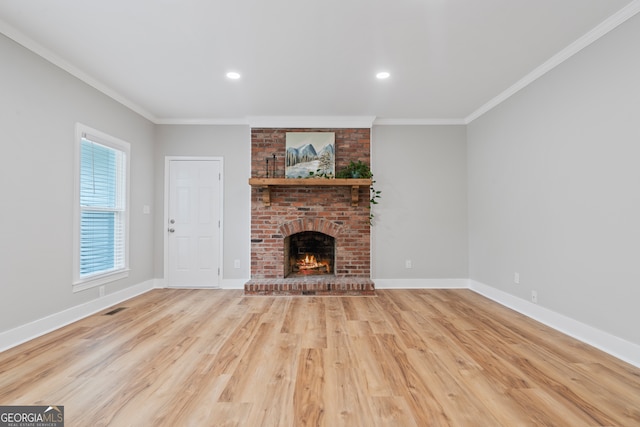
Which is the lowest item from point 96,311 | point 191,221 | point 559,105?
point 96,311

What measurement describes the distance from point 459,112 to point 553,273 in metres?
2.53

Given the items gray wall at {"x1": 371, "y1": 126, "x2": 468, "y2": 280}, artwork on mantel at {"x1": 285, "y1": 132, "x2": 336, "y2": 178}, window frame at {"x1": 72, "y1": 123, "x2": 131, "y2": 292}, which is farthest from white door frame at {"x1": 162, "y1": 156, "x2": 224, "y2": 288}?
gray wall at {"x1": 371, "y1": 126, "x2": 468, "y2": 280}

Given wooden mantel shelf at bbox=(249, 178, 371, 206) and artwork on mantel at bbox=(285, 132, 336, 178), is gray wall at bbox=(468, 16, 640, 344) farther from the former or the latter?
artwork on mantel at bbox=(285, 132, 336, 178)

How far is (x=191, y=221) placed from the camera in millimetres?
4703

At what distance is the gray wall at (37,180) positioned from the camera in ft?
8.14

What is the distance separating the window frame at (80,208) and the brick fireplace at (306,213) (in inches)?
66.1

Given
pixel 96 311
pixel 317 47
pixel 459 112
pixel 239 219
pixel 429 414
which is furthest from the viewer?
pixel 239 219

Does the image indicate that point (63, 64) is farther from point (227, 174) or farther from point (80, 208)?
point (227, 174)

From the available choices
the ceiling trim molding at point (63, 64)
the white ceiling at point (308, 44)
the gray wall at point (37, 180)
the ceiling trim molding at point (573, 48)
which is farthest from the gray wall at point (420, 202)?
the gray wall at point (37, 180)

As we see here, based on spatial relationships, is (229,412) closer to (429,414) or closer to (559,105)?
(429,414)

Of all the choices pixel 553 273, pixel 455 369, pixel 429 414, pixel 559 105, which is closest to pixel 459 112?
pixel 559 105

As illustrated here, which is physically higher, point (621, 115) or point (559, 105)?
point (559, 105)

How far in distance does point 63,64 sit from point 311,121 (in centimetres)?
292

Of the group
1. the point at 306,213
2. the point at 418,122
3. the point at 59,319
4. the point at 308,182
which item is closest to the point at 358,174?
the point at 308,182
